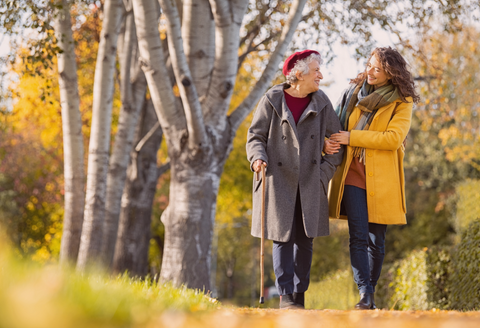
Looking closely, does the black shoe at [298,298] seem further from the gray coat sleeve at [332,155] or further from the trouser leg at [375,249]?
the gray coat sleeve at [332,155]

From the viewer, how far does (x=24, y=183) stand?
21.0m

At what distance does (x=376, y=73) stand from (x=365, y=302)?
2038 millimetres

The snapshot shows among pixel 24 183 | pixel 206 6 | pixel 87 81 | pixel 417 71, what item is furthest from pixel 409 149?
pixel 206 6

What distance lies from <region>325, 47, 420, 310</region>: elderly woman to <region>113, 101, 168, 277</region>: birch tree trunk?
20.7 ft

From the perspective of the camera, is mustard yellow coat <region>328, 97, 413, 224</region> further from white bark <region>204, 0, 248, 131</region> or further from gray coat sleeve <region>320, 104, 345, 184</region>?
white bark <region>204, 0, 248, 131</region>

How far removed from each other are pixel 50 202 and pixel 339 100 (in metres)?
18.4

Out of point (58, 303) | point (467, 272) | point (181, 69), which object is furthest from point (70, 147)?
point (58, 303)

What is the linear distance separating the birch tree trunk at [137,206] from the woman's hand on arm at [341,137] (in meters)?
6.22

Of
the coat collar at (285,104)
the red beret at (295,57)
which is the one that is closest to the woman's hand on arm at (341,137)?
the coat collar at (285,104)

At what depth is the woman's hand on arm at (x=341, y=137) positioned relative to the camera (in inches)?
178

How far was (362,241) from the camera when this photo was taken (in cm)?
436

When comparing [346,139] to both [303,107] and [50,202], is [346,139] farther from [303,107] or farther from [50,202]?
[50,202]

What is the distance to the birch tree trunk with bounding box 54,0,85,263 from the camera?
7.81 meters

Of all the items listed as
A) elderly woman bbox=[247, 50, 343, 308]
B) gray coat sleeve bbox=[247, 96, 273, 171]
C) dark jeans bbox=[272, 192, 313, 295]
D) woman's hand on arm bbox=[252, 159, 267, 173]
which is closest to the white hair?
elderly woman bbox=[247, 50, 343, 308]
